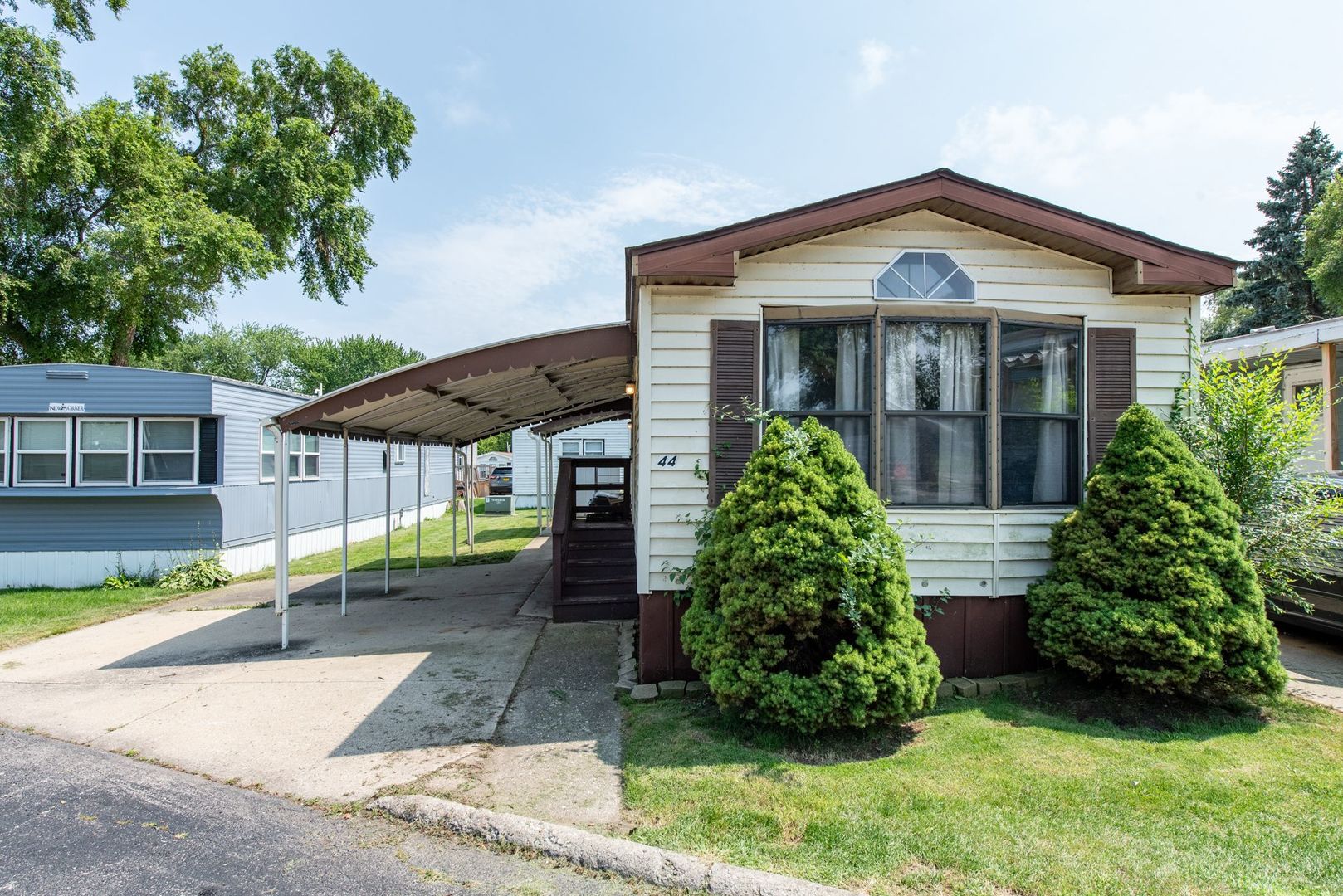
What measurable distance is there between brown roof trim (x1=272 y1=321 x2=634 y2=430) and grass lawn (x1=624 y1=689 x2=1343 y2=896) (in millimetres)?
3088

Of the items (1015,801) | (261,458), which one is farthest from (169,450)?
(1015,801)

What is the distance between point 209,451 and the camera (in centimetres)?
1188

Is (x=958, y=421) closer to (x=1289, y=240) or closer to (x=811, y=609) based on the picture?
(x=811, y=609)

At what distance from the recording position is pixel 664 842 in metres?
3.21

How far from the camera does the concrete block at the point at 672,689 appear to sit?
5168 millimetres

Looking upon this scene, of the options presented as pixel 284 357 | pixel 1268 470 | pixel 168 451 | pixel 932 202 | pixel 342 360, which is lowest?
pixel 1268 470

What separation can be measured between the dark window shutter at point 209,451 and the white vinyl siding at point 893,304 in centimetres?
978

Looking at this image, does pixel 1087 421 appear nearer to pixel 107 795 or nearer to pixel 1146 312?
pixel 1146 312

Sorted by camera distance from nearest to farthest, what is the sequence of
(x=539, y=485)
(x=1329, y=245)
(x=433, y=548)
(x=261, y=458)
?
(x=261, y=458)
(x=433, y=548)
(x=539, y=485)
(x=1329, y=245)

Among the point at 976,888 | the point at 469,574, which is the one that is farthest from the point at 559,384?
the point at 976,888

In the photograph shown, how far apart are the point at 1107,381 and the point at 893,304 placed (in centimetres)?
179

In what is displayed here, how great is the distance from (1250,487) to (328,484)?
16643 mm

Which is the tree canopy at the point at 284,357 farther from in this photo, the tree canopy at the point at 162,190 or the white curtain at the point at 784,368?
the white curtain at the point at 784,368

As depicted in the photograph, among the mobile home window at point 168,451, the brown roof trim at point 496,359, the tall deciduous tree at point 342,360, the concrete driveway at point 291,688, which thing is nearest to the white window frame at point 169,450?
the mobile home window at point 168,451
